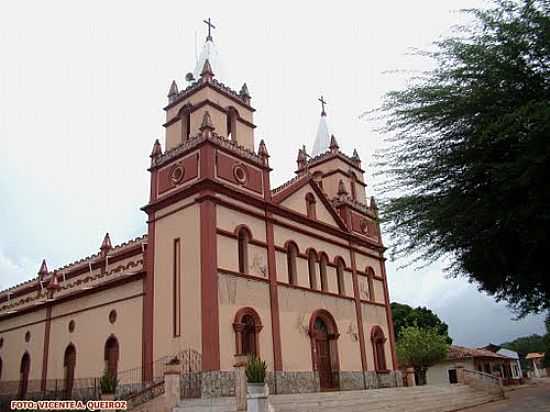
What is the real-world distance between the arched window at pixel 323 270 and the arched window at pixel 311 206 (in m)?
2.12

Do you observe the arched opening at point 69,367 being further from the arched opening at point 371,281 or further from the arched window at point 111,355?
the arched opening at point 371,281

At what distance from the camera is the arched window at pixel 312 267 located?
2450 cm

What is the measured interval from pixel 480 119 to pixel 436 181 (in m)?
1.24

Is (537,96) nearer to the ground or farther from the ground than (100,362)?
farther from the ground

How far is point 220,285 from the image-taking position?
1906cm

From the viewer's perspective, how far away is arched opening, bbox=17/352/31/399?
27.5 metres

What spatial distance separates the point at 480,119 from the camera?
696 centimetres

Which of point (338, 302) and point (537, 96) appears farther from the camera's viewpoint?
point (338, 302)

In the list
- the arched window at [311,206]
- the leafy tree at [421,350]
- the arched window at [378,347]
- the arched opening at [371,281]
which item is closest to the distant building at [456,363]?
the leafy tree at [421,350]

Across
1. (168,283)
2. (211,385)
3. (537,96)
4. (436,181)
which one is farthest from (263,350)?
(537,96)

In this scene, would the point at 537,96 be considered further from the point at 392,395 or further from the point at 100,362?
the point at 100,362

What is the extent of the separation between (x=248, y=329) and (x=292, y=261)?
4.74m

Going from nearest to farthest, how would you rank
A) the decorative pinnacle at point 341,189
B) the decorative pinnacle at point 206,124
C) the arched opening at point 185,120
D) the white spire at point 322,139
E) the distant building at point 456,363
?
the decorative pinnacle at point 206,124 → the arched opening at point 185,120 → the decorative pinnacle at point 341,189 → the white spire at point 322,139 → the distant building at point 456,363

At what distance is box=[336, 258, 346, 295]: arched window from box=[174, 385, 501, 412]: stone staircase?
5.92 metres
